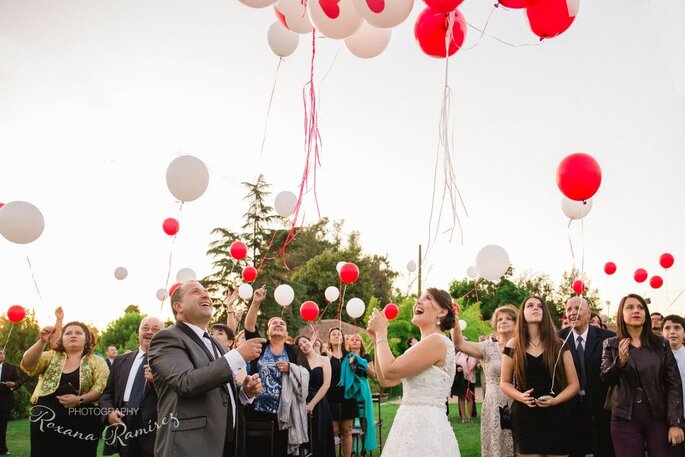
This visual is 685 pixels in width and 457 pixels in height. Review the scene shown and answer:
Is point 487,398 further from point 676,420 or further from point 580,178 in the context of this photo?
point 580,178

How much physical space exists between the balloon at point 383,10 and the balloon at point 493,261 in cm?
329

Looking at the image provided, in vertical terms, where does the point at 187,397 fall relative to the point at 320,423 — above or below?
above

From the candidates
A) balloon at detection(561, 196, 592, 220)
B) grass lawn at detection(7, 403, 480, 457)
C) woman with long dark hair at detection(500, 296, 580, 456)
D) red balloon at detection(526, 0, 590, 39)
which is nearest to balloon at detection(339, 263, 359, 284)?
grass lawn at detection(7, 403, 480, 457)

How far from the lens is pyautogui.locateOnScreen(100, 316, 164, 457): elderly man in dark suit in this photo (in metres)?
3.68

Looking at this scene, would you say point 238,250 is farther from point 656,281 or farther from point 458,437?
point 656,281

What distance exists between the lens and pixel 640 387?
3.88m

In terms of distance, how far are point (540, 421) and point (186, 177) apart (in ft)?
11.5

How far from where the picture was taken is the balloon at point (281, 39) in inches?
170

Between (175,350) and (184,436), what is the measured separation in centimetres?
45

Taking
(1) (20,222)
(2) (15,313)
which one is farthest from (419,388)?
(2) (15,313)

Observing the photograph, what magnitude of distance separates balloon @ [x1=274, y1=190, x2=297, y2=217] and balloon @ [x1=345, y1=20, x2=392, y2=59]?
10.7ft

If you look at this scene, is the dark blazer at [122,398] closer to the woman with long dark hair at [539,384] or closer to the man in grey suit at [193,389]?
the man in grey suit at [193,389]

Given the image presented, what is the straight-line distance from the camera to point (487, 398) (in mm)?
4793

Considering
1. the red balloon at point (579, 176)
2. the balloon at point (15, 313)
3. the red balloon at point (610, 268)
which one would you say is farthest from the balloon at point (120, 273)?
the red balloon at point (610, 268)
